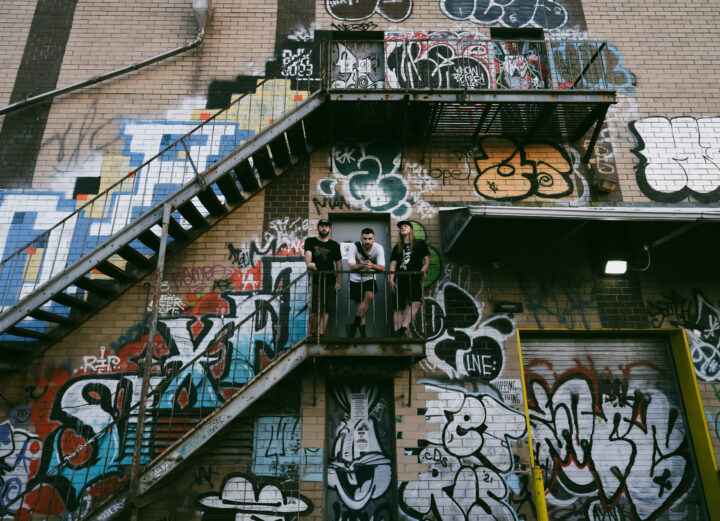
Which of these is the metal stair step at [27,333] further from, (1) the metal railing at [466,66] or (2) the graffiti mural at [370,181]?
(1) the metal railing at [466,66]

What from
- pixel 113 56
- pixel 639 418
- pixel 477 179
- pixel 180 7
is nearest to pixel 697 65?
pixel 477 179

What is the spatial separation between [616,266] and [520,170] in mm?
2281

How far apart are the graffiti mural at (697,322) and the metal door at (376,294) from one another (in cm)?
436

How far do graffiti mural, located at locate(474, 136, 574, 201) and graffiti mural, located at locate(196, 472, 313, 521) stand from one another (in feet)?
19.0

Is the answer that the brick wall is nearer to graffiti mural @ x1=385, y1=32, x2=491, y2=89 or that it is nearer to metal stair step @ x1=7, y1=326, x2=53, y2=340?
metal stair step @ x1=7, y1=326, x2=53, y2=340

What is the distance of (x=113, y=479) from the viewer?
692 centimetres

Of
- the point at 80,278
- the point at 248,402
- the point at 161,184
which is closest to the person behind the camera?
the point at 248,402

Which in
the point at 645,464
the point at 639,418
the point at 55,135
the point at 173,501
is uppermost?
the point at 55,135

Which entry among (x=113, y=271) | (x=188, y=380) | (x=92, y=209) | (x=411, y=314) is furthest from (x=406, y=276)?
(x=92, y=209)

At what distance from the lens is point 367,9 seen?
31.8ft

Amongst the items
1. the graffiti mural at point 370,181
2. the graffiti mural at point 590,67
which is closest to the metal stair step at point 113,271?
the graffiti mural at point 370,181

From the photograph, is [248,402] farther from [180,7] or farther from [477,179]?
[180,7]

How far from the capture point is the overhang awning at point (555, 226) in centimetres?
677

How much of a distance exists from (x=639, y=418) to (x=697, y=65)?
6890 mm
